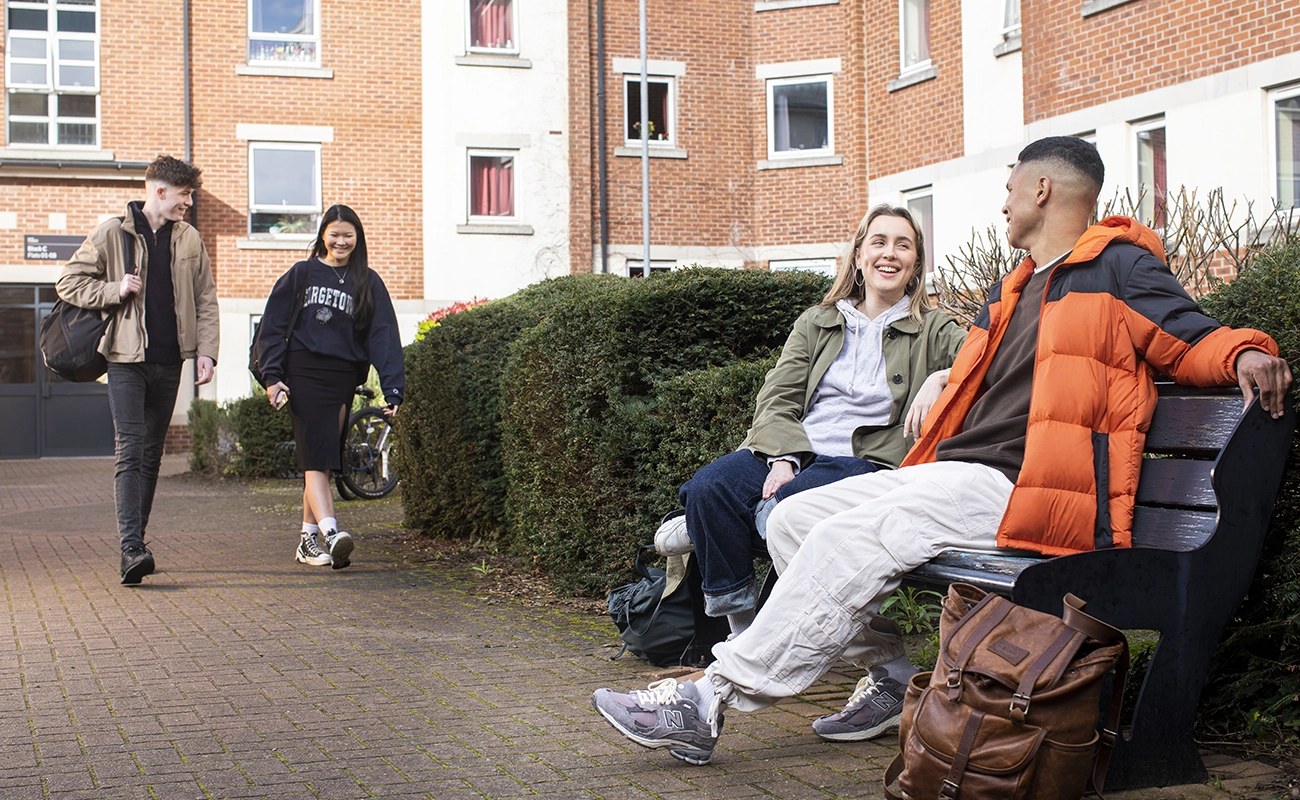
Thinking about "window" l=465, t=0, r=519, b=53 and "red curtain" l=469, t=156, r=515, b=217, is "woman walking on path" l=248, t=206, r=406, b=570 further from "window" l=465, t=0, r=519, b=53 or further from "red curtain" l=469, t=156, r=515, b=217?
"window" l=465, t=0, r=519, b=53

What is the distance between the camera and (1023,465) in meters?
3.41

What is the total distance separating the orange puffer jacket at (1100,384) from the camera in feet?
10.9

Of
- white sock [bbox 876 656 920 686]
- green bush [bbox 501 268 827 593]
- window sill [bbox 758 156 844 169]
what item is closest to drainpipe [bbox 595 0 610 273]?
window sill [bbox 758 156 844 169]

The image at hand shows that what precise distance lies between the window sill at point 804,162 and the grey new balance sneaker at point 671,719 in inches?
872

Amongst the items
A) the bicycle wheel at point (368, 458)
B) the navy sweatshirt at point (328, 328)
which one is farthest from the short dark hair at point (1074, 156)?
the bicycle wheel at point (368, 458)

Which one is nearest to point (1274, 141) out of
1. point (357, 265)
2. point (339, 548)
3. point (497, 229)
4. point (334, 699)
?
point (357, 265)

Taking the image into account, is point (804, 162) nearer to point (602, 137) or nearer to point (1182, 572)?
point (602, 137)

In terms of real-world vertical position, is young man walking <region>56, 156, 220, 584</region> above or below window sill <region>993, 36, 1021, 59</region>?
below

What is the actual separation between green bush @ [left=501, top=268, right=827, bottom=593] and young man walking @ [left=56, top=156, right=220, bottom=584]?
7.68 ft

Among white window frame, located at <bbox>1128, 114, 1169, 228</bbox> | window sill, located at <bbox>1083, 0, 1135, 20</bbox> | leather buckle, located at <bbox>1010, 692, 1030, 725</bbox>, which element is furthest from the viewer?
white window frame, located at <bbox>1128, 114, 1169, 228</bbox>

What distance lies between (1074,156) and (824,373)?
3.83 feet

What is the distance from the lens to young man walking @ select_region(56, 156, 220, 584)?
7.44 metres

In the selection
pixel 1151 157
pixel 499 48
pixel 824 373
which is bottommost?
pixel 824 373

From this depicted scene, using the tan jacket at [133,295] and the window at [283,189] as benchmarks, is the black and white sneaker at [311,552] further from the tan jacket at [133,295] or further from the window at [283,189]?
the window at [283,189]
